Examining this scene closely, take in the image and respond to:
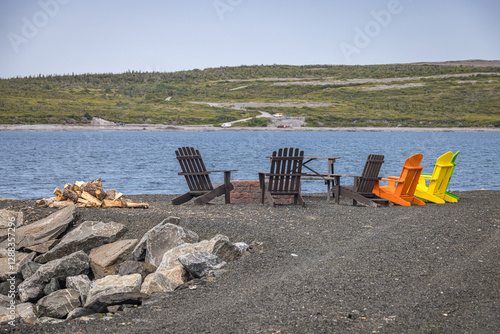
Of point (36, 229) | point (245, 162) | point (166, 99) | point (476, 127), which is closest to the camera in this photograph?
point (36, 229)

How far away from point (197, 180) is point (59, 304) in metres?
6.46

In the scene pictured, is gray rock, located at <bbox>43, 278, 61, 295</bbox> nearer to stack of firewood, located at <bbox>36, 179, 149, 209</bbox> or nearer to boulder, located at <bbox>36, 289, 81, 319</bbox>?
boulder, located at <bbox>36, 289, 81, 319</bbox>

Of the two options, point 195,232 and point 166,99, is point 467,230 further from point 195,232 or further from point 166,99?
point 166,99

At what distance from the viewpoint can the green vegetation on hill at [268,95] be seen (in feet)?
329

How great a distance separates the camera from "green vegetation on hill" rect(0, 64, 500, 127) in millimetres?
100375

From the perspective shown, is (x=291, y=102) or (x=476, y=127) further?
(x=291, y=102)

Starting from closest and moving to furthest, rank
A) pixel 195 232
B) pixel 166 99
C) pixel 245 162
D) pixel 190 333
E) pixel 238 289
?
pixel 190 333
pixel 238 289
pixel 195 232
pixel 245 162
pixel 166 99

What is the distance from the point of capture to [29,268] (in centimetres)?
804

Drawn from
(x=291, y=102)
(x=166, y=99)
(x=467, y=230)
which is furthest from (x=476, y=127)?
(x=467, y=230)

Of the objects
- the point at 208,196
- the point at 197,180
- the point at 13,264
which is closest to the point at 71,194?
the point at 13,264

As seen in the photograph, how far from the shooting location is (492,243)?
7512 mm

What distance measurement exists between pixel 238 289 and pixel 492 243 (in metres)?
4.30

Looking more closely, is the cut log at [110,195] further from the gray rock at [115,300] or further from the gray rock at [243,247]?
the gray rock at [115,300]

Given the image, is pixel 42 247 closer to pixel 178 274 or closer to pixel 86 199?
pixel 86 199
